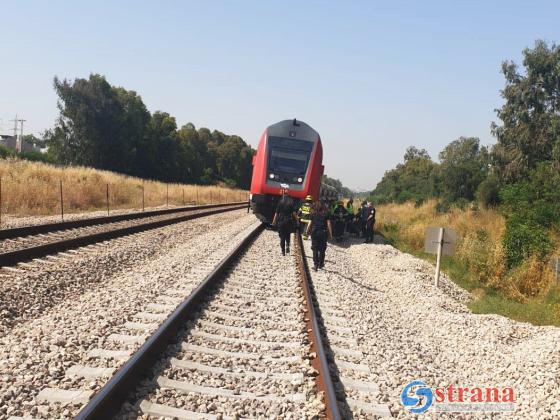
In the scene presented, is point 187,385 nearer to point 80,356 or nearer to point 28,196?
point 80,356

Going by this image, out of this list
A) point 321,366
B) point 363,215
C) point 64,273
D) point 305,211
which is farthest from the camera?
point 363,215

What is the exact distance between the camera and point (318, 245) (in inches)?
394

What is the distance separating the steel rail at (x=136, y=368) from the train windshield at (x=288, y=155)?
32.9 ft

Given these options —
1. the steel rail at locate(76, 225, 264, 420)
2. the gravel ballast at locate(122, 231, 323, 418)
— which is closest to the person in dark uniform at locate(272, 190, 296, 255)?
the gravel ballast at locate(122, 231, 323, 418)

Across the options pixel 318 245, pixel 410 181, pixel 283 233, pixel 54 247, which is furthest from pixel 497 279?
pixel 410 181

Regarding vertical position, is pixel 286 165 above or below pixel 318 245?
above

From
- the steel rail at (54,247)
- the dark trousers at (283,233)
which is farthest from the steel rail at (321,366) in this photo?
the steel rail at (54,247)

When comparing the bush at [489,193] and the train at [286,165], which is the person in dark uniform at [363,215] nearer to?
the train at [286,165]

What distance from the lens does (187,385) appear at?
12.7 ft

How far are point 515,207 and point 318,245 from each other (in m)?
12.2

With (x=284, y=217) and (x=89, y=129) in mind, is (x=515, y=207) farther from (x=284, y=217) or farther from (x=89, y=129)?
(x=89, y=129)

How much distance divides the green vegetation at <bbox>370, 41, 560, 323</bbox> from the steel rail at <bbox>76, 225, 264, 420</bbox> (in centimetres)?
589

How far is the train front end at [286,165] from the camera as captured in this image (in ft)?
52.0

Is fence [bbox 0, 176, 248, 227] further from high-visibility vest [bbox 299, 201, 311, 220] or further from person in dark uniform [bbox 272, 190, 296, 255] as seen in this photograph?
person in dark uniform [bbox 272, 190, 296, 255]
